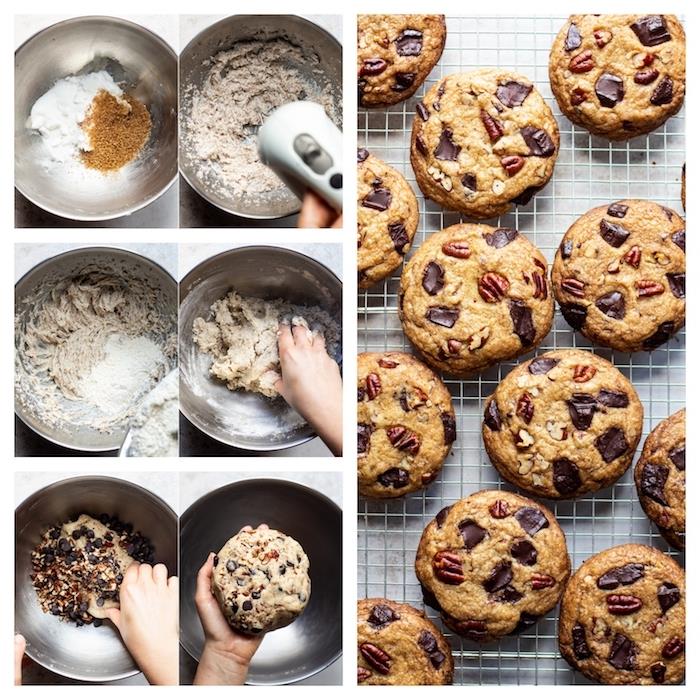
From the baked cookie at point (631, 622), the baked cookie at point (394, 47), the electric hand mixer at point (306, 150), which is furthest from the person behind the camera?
the baked cookie at point (394, 47)

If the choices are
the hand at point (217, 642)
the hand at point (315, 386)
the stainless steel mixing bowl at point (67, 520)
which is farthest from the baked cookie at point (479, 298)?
the stainless steel mixing bowl at point (67, 520)

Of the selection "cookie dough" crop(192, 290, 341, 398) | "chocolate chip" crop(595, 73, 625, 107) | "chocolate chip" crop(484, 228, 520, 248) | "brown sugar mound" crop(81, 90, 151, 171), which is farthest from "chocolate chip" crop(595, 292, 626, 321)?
"brown sugar mound" crop(81, 90, 151, 171)

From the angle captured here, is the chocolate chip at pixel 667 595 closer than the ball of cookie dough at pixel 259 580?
No

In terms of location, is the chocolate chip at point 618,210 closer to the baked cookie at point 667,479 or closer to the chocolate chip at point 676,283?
the chocolate chip at point 676,283

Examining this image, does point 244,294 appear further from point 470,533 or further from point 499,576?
point 499,576

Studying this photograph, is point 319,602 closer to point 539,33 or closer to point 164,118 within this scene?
point 164,118

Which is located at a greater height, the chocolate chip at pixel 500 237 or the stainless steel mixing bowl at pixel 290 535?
the chocolate chip at pixel 500 237
